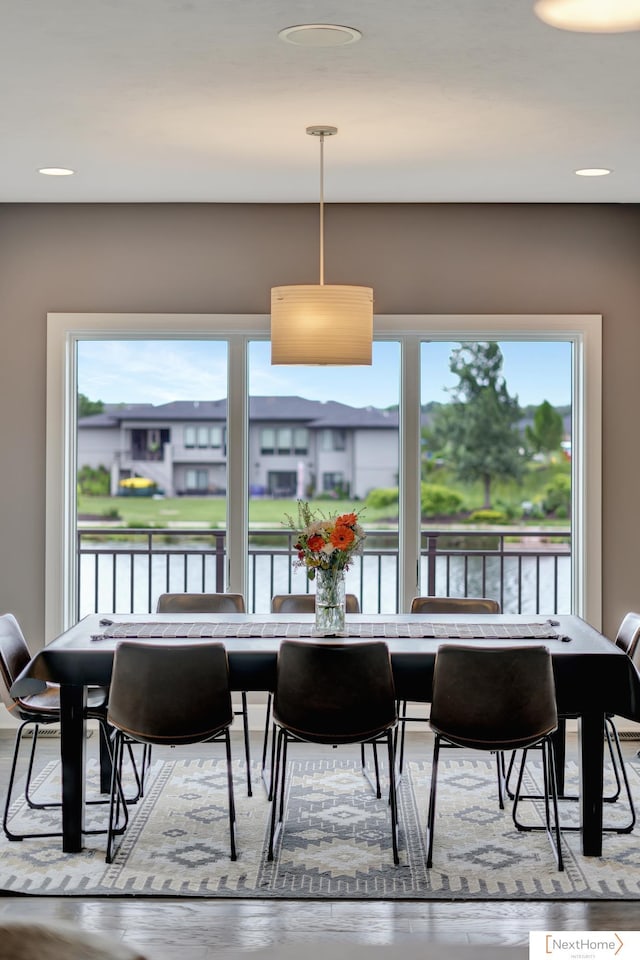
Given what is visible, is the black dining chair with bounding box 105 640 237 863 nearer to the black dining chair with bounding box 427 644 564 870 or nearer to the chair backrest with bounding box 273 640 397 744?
the chair backrest with bounding box 273 640 397 744

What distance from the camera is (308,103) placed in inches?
158

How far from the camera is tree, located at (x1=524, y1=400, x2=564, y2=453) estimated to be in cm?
606

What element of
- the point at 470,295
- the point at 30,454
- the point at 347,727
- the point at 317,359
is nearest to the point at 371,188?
the point at 470,295

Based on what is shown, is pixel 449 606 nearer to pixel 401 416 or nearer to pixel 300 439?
pixel 401 416

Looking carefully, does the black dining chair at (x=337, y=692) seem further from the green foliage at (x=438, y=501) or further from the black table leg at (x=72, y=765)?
the green foliage at (x=438, y=501)

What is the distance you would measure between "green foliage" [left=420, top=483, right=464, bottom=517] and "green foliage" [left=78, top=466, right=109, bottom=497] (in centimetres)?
184

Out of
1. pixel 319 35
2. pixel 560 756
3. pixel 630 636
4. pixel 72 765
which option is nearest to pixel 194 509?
pixel 72 765

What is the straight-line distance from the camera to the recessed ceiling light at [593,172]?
5077 mm

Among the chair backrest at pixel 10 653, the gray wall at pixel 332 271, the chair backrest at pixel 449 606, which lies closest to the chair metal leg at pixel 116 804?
the chair backrest at pixel 10 653

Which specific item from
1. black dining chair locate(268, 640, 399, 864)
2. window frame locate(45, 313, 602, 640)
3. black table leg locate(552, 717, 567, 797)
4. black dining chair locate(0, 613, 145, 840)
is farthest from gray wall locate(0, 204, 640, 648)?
black dining chair locate(268, 640, 399, 864)

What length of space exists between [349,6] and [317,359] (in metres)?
1.57

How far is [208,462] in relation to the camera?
241 inches

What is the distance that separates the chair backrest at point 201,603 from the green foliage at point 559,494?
1979 millimetres

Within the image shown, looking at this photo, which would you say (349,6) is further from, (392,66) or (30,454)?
(30,454)
